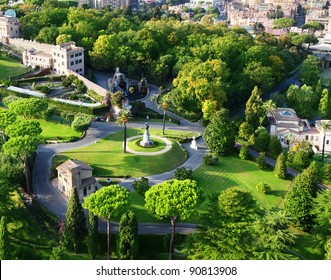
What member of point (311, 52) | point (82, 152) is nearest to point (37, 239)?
point (82, 152)

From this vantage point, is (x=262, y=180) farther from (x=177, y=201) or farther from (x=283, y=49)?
(x=283, y=49)

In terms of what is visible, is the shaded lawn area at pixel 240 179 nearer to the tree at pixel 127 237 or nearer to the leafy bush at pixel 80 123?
the tree at pixel 127 237

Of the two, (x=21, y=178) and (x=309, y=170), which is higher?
(x=309, y=170)

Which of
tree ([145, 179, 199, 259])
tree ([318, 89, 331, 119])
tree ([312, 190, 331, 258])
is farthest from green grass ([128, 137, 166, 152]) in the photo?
tree ([318, 89, 331, 119])

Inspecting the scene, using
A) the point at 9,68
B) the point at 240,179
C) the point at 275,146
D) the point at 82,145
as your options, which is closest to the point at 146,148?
the point at 82,145

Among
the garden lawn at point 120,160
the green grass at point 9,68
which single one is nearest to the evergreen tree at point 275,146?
the garden lawn at point 120,160

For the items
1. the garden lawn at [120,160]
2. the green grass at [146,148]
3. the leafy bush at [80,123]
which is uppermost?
the leafy bush at [80,123]
